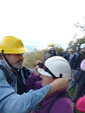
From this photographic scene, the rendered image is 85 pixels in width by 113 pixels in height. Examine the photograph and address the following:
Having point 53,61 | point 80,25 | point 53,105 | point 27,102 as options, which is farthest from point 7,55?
point 80,25

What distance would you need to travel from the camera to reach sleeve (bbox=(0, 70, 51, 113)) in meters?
1.31

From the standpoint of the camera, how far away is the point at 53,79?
5.48 ft

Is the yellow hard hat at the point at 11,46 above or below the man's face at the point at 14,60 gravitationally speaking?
above

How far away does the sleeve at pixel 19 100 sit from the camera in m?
1.31

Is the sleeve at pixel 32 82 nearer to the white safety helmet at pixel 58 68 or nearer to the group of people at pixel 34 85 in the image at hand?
the group of people at pixel 34 85

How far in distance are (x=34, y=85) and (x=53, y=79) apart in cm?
78

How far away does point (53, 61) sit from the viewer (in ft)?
5.56

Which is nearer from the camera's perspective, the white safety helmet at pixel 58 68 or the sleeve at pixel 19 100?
the sleeve at pixel 19 100

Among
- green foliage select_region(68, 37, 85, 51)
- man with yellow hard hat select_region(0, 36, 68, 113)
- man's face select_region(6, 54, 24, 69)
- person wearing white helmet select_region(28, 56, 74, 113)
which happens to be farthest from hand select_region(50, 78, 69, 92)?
green foliage select_region(68, 37, 85, 51)

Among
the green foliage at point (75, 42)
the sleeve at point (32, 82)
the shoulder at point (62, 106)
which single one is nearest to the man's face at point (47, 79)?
the shoulder at point (62, 106)

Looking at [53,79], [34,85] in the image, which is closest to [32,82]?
[34,85]

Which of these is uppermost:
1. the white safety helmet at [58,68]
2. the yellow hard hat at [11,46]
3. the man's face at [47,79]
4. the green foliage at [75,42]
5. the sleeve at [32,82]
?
the yellow hard hat at [11,46]

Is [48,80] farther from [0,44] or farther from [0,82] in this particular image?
[0,44]

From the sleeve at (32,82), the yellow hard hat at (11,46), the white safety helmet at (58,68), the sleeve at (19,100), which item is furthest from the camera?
the sleeve at (32,82)
